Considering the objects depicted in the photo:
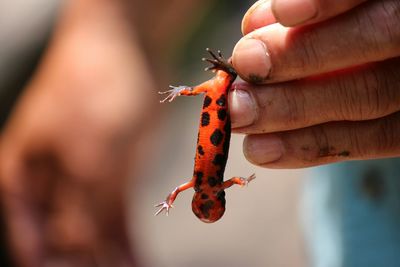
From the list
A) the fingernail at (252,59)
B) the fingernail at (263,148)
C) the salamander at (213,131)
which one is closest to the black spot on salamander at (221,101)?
the salamander at (213,131)

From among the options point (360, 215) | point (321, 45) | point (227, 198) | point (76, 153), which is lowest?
point (360, 215)

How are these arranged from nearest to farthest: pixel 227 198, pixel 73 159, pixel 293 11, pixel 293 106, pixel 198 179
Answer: pixel 293 11 < pixel 293 106 < pixel 198 179 < pixel 73 159 < pixel 227 198

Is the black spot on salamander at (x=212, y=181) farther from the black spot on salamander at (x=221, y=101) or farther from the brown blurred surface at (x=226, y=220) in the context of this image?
the brown blurred surface at (x=226, y=220)

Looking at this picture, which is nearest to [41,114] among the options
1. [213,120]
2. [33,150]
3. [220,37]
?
[33,150]

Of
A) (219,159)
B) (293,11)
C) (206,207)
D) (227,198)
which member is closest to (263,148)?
(219,159)

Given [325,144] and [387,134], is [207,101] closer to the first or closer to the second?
[325,144]

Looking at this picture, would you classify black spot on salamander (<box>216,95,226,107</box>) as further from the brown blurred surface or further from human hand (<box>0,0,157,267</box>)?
the brown blurred surface

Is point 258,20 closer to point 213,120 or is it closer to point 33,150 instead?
point 213,120

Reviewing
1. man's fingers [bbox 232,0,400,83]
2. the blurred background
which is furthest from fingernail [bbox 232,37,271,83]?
the blurred background
